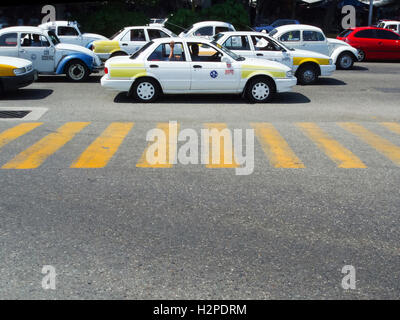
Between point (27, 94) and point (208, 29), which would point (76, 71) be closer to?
point (27, 94)

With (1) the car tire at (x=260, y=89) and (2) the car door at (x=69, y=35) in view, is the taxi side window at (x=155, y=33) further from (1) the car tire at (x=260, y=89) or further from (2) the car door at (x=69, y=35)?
(1) the car tire at (x=260, y=89)

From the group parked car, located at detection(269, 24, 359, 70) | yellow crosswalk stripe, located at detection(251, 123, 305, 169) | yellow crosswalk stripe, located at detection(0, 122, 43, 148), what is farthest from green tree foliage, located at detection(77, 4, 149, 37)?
yellow crosswalk stripe, located at detection(251, 123, 305, 169)

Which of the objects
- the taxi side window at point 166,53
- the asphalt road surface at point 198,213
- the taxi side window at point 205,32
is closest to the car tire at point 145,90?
the taxi side window at point 166,53

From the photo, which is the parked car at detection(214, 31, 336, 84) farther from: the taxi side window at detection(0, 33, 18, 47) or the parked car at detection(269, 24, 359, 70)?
the taxi side window at detection(0, 33, 18, 47)

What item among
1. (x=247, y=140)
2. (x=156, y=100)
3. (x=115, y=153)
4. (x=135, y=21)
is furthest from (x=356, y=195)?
(x=135, y=21)

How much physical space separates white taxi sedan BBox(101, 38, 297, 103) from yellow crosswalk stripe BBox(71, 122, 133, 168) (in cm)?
249

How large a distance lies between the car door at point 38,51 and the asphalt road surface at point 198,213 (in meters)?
5.65

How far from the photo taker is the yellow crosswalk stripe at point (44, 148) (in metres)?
7.80

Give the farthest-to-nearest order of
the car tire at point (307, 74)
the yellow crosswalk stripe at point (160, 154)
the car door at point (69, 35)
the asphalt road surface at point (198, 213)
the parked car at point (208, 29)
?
the parked car at point (208, 29) → the car door at point (69, 35) → the car tire at point (307, 74) → the yellow crosswalk stripe at point (160, 154) → the asphalt road surface at point (198, 213)

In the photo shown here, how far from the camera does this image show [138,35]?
19000 millimetres

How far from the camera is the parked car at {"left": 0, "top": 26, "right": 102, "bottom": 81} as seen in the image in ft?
52.2

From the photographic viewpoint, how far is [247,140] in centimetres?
934

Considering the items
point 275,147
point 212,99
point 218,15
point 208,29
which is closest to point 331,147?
point 275,147
